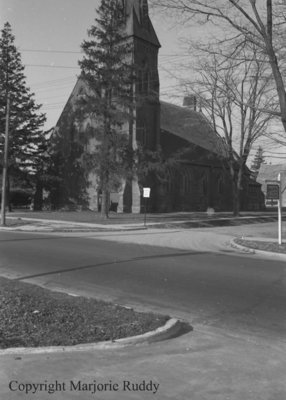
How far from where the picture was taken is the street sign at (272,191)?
2094 cm

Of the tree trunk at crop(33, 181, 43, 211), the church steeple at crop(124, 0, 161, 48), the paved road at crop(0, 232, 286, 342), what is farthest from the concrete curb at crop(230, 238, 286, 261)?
the tree trunk at crop(33, 181, 43, 211)

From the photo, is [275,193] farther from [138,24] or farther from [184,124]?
[184,124]

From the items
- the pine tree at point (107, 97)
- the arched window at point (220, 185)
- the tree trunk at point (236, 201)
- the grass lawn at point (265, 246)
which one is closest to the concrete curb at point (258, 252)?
the grass lawn at point (265, 246)

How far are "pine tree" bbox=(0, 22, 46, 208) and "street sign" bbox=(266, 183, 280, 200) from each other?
3280 cm

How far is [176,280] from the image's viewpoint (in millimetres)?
11023

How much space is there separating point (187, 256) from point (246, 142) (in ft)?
98.9

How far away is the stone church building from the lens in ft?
159

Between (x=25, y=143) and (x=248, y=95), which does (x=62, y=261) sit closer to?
(x=248, y=95)

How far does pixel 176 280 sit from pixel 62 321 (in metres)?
4.84

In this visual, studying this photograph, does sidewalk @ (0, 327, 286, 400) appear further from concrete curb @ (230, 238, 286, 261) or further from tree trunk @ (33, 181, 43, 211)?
tree trunk @ (33, 181, 43, 211)

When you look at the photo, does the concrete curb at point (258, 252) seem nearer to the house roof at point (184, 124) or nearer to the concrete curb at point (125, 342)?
the concrete curb at point (125, 342)

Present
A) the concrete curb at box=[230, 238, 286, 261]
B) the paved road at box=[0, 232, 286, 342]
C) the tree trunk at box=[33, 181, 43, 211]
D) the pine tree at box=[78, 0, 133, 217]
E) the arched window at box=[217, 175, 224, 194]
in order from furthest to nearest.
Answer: the arched window at box=[217, 175, 224, 194] → the tree trunk at box=[33, 181, 43, 211] → the pine tree at box=[78, 0, 133, 217] → the concrete curb at box=[230, 238, 286, 261] → the paved road at box=[0, 232, 286, 342]

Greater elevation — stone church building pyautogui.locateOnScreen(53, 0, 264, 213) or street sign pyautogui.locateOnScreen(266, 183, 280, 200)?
stone church building pyautogui.locateOnScreen(53, 0, 264, 213)
